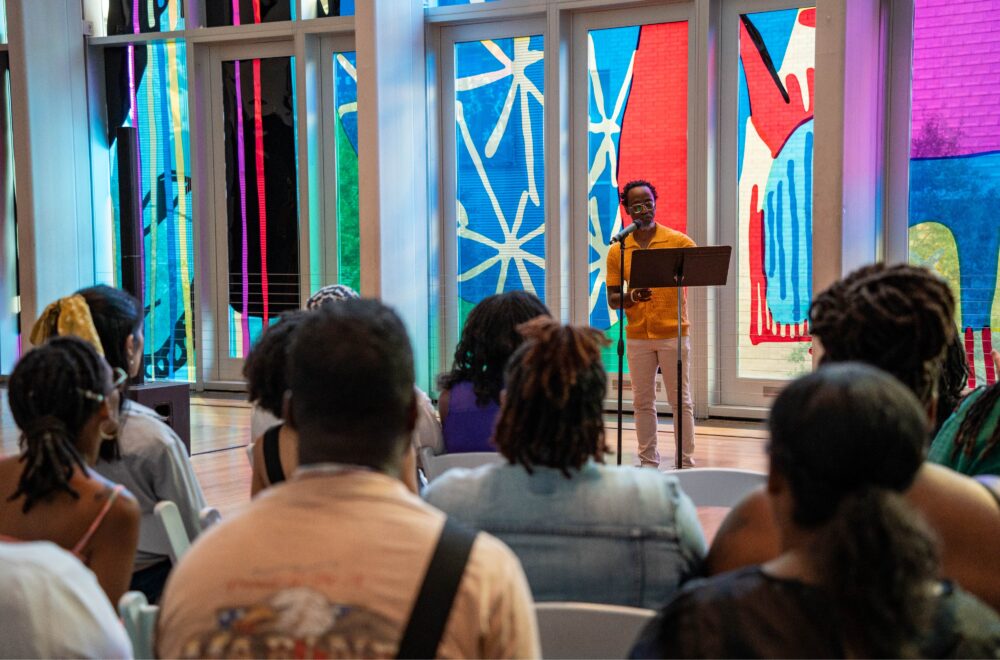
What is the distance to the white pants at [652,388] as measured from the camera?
559 centimetres

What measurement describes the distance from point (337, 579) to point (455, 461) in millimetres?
1388

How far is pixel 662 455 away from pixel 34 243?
5.61m

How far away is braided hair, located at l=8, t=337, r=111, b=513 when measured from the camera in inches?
74.9

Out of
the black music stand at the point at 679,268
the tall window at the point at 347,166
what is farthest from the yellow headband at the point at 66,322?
the tall window at the point at 347,166

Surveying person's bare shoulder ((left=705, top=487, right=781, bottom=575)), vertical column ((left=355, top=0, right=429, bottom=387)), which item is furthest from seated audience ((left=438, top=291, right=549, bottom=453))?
vertical column ((left=355, top=0, right=429, bottom=387))

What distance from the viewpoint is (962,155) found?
6277 millimetres

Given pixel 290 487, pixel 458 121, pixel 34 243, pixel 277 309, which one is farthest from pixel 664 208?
pixel 290 487

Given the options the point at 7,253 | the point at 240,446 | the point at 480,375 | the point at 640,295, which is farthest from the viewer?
the point at 7,253

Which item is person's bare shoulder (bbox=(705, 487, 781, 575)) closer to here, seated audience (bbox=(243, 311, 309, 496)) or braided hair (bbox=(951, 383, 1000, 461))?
braided hair (bbox=(951, 383, 1000, 461))

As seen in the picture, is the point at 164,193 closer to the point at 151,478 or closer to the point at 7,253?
the point at 7,253

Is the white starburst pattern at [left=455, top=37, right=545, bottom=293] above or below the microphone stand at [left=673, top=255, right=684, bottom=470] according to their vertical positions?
above

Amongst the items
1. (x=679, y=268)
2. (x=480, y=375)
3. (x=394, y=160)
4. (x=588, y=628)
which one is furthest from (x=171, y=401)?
(x=588, y=628)

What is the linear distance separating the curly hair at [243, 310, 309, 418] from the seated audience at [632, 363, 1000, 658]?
5.22 ft

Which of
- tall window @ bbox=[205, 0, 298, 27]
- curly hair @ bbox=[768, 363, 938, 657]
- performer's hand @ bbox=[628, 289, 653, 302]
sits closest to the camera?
curly hair @ bbox=[768, 363, 938, 657]
